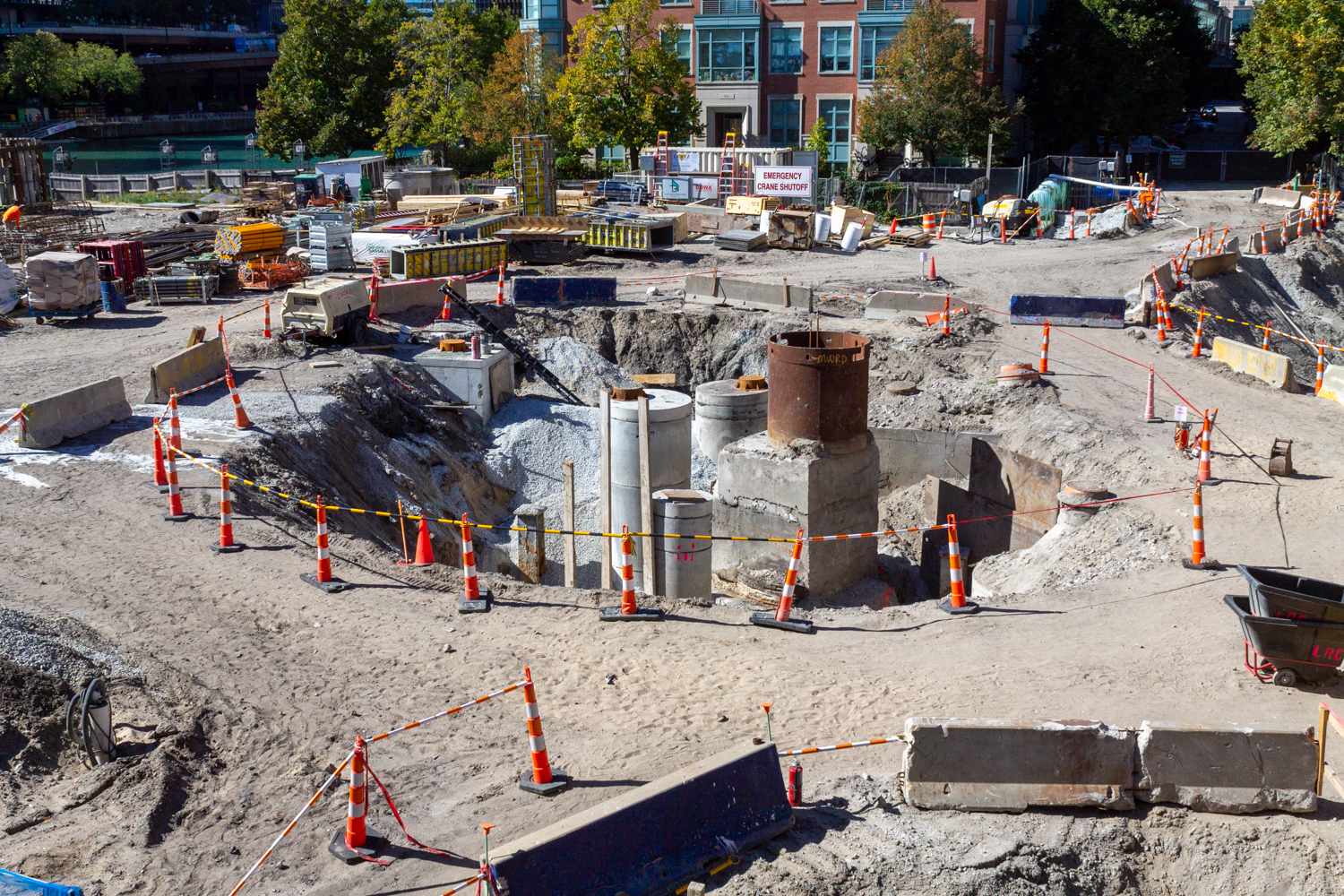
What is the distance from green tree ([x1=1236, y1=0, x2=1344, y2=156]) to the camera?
39.4 metres

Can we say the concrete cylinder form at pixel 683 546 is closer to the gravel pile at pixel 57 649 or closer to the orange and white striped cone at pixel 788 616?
the orange and white striped cone at pixel 788 616

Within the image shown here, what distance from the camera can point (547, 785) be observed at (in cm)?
835

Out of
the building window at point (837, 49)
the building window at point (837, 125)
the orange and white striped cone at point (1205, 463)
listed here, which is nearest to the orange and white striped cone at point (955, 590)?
the orange and white striped cone at point (1205, 463)

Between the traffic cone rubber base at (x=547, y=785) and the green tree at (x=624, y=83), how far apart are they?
40.9m

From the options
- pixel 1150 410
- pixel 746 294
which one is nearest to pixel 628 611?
pixel 1150 410

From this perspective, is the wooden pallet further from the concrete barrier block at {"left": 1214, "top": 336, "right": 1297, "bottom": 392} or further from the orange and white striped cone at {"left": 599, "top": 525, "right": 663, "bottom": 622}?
the orange and white striped cone at {"left": 599, "top": 525, "right": 663, "bottom": 622}

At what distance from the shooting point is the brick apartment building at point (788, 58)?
51.1 meters

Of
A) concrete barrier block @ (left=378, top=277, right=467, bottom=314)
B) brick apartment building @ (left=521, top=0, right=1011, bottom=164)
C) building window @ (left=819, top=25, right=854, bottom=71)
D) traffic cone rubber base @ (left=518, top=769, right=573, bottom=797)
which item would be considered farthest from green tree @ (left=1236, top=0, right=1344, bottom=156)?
traffic cone rubber base @ (left=518, top=769, right=573, bottom=797)

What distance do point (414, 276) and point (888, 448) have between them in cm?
1329

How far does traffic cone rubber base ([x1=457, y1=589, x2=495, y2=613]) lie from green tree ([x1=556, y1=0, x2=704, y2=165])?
3757 cm

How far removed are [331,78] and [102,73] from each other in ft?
166

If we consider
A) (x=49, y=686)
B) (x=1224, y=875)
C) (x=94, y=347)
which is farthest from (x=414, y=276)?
(x=1224, y=875)

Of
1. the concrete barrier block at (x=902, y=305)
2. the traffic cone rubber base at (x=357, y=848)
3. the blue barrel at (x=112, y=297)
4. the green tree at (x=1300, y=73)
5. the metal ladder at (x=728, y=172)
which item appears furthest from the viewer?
the metal ladder at (x=728, y=172)

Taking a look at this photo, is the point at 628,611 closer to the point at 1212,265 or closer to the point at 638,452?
the point at 638,452
